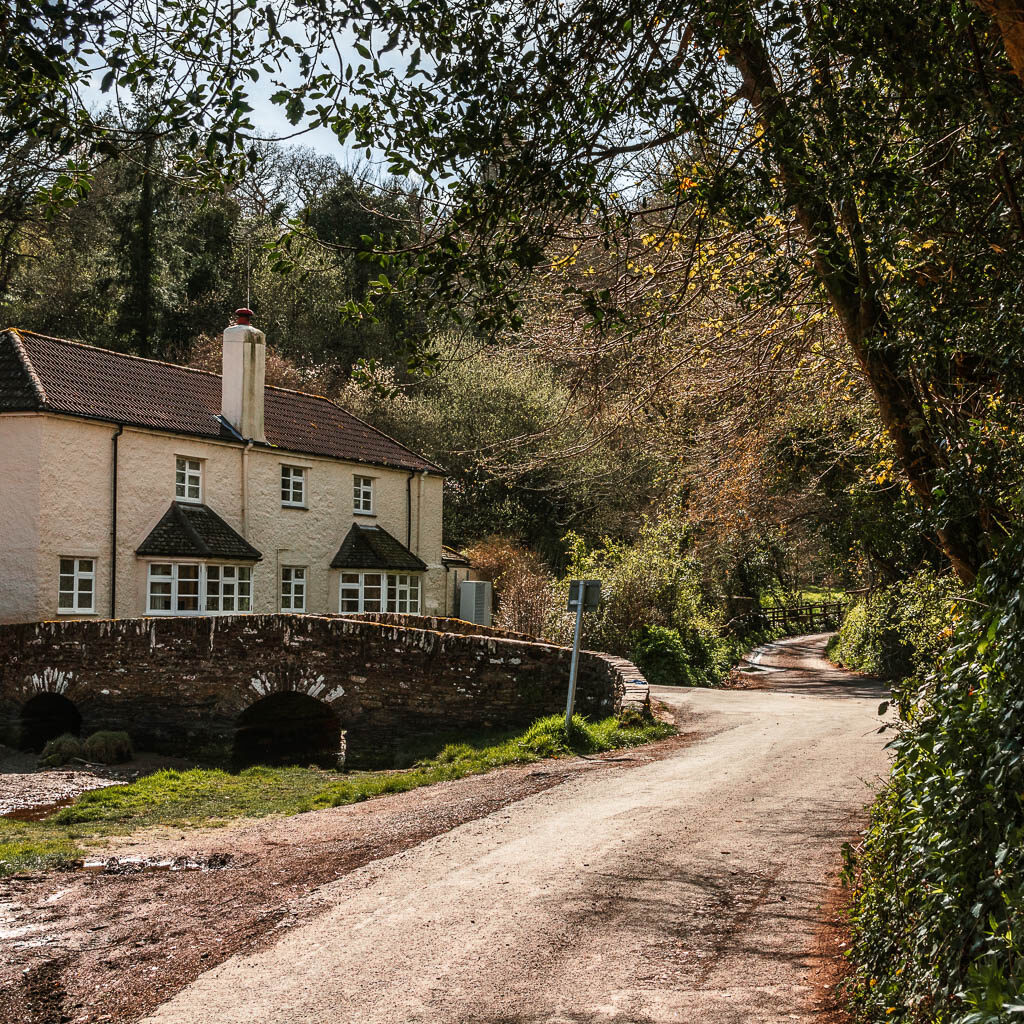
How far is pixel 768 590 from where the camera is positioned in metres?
41.8

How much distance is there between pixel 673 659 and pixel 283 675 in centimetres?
1112

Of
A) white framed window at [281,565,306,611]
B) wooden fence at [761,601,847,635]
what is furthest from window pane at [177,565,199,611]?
wooden fence at [761,601,847,635]

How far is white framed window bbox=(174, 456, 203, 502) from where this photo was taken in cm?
2795

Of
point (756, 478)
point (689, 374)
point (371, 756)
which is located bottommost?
point (371, 756)

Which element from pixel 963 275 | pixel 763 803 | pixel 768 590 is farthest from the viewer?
pixel 768 590

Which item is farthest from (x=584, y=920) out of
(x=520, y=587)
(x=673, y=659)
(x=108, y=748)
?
(x=520, y=587)

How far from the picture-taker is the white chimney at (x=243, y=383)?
3038 cm

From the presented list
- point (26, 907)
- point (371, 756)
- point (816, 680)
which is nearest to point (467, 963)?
point (26, 907)

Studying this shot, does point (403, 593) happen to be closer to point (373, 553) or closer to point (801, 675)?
point (373, 553)

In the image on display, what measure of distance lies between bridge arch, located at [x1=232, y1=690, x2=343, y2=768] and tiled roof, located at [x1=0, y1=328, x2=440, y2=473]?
27.8 feet

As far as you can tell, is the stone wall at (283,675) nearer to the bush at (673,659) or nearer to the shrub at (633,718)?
the shrub at (633,718)

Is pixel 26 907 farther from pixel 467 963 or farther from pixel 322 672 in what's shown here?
pixel 322 672

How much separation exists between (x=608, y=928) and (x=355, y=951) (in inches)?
67.9

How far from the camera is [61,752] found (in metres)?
19.9
